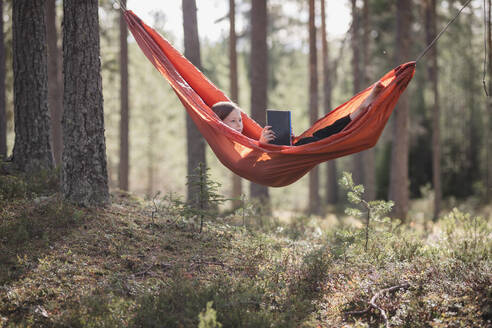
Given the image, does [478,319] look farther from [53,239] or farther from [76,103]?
[76,103]

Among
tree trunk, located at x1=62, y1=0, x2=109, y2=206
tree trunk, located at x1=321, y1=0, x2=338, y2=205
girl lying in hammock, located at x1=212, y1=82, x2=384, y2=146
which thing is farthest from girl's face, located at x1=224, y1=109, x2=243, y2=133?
tree trunk, located at x1=321, y1=0, x2=338, y2=205

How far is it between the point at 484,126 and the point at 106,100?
1516cm

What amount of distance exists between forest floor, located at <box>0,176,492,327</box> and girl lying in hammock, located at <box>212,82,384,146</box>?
98 cm

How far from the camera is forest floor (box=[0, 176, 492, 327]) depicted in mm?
→ 2887

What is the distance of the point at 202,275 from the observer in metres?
3.52

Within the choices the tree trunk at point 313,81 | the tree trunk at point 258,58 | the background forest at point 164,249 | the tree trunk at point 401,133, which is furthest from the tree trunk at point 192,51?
the tree trunk at point 401,133

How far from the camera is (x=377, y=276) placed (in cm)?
346

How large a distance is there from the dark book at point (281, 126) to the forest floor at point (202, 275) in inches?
40.6

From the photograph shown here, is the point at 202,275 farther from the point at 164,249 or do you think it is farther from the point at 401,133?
the point at 401,133

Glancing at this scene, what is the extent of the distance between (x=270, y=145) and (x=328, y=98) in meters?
9.07

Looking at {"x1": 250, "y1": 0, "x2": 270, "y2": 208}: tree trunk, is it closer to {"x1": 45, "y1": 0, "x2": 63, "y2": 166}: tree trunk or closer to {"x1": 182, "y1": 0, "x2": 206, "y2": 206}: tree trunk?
{"x1": 182, "y1": 0, "x2": 206, "y2": 206}: tree trunk

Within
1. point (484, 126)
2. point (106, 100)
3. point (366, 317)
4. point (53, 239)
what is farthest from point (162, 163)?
point (366, 317)

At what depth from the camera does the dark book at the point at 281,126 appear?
12.6 feet

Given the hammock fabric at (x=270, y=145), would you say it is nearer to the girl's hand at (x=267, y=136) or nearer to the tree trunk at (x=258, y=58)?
the girl's hand at (x=267, y=136)
